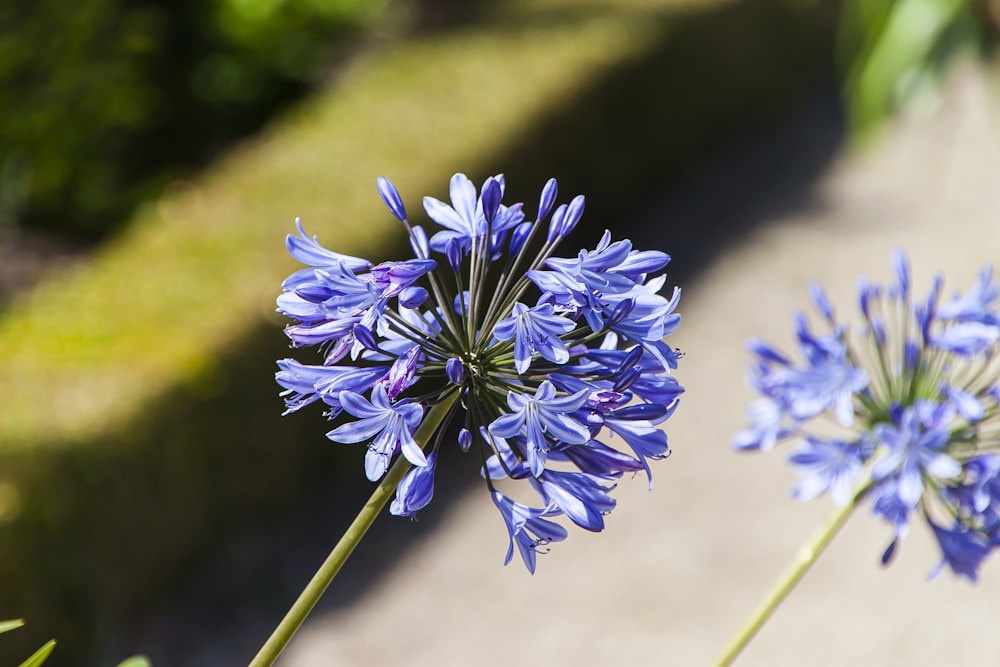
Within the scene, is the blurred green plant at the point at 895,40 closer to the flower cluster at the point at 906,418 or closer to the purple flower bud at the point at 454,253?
the flower cluster at the point at 906,418

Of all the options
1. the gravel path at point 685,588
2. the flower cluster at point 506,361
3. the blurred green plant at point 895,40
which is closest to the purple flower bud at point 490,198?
the flower cluster at point 506,361

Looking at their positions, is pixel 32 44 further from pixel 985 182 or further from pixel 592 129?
pixel 985 182

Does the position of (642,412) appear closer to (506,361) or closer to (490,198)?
(506,361)

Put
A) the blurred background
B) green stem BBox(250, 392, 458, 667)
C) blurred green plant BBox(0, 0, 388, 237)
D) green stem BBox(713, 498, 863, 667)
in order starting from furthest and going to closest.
Answer: blurred green plant BBox(0, 0, 388, 237) < the blurred background < green stem BBox(713, 498, 863, 667) < green stem BBox(250, 392, 458, 667)

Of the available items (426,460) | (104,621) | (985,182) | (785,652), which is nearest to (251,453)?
(104,621)

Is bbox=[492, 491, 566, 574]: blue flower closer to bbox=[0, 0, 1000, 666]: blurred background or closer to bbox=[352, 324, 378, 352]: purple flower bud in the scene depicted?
bbox=[352, 324, 378, 352]: purple flower bud

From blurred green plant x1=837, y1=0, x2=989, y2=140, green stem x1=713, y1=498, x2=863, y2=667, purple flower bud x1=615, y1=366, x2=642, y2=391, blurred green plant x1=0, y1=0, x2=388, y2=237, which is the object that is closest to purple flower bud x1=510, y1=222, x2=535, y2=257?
purple flower bud x1=615, y1=366, x2=642, y2=391
